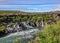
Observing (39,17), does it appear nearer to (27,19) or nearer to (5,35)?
(27,19)

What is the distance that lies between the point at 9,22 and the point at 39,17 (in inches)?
61.1

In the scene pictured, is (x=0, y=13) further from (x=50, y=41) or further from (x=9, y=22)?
(x=50, y=41)

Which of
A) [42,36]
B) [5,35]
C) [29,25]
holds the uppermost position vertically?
[42,36]

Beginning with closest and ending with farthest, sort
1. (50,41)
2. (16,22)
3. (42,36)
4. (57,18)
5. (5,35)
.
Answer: (50,41)
(42,36)
(57,18)
(16,22)
(5,35)

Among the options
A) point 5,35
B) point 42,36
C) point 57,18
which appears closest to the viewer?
point 42,36

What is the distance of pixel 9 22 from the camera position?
10078 mm

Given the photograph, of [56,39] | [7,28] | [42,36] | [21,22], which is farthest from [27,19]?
[56,39]

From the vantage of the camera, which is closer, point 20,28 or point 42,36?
point 42,36

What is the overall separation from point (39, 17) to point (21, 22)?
0.95 meters

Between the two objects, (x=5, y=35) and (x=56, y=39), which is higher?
(x=56, y=39)

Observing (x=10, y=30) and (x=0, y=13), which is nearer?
(x=0, y=13)

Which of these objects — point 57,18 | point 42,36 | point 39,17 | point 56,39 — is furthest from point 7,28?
point 56,39

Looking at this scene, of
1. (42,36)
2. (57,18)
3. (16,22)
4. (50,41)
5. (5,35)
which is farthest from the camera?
(5,35)

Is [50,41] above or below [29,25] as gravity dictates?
above
